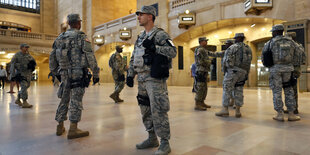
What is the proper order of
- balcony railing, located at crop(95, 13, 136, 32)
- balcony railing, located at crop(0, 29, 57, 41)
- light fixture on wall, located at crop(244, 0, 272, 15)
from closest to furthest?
light fixture on wall, located at crop(244, 0, 272, 15)
balcony railing, located at crop(95, 13, 136, 32)
balcony railing, located at crop(0, 29, 57, 41)

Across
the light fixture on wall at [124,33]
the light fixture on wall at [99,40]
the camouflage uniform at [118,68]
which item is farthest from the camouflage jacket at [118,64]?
the light fixture on wall at [99,40]

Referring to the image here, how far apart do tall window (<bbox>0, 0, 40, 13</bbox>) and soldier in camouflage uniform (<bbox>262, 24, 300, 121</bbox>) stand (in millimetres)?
34127

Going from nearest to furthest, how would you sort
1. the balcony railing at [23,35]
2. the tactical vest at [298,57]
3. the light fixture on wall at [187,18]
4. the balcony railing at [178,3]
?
the tactical vest at [298,57]
the light fixture on wall at [187,18]
the balcony railing at [178,3]
the balcony railing at [23,35]

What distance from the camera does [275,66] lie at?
4.40 m

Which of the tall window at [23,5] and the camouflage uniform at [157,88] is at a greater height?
the tall window at [23,5]

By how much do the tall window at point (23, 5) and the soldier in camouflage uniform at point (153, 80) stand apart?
3387 cm

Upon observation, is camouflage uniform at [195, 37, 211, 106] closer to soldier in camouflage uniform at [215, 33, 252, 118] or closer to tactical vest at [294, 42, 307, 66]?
soldier in camouflage uniform at [215, 33, 252, 118]

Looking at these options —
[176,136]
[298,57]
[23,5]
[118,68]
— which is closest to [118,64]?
[118,68]

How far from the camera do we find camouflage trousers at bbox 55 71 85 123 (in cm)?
323

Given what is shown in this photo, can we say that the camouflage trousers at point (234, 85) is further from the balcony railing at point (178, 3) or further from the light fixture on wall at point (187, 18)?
the balcony railing at point (178, 3)

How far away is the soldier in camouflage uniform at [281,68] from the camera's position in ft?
13.9

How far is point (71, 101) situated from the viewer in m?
3.22

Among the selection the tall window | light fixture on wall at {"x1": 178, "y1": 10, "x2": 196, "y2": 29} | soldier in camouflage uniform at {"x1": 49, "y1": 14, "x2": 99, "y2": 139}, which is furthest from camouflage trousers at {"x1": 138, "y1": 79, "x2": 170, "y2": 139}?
the tall window

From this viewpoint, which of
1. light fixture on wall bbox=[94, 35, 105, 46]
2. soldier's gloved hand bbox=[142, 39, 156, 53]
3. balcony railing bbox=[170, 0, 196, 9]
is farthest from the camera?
light fixture on wall bbox=[94, 35, 105, 46]
